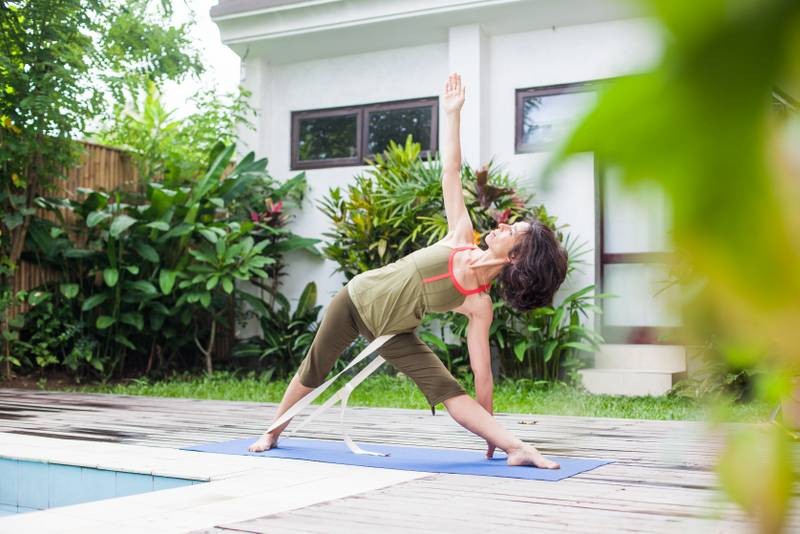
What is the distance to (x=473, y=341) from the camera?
353 cm

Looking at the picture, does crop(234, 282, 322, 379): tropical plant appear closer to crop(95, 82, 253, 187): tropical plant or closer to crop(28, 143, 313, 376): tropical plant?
crop(28, 143, 313, 376): tropical plant

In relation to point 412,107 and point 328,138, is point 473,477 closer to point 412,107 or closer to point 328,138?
point 412,107

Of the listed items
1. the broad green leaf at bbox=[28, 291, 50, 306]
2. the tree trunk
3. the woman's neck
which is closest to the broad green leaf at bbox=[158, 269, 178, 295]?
the tree trunk

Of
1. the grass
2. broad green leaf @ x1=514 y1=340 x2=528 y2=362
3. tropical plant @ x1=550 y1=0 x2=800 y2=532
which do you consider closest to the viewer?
tropical plant @ x1=550 y1=0 x2=800 y2=532

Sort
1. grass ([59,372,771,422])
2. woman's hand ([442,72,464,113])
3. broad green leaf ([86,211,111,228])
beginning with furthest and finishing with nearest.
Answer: broad green leaf ([86,211,111,228]), grass ([59,372,771,422]), woman's hand ([442,72,464,113])

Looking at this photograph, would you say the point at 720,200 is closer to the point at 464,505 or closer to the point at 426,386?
the point at 464,505

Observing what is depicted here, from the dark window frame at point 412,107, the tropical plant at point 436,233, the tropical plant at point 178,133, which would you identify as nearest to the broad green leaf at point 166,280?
the tropical plant at point 178,133

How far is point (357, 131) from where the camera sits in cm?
941

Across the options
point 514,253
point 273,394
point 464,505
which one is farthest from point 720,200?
point 273,394

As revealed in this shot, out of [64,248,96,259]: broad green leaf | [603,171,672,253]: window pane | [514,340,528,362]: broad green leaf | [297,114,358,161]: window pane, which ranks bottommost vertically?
[514,340,528,362]: broad green leaf

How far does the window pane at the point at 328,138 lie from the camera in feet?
31.1

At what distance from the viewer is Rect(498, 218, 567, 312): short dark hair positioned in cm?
342

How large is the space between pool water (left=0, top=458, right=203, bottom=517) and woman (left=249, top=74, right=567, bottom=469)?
94 centimetres

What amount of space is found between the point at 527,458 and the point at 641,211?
3.34 meters
